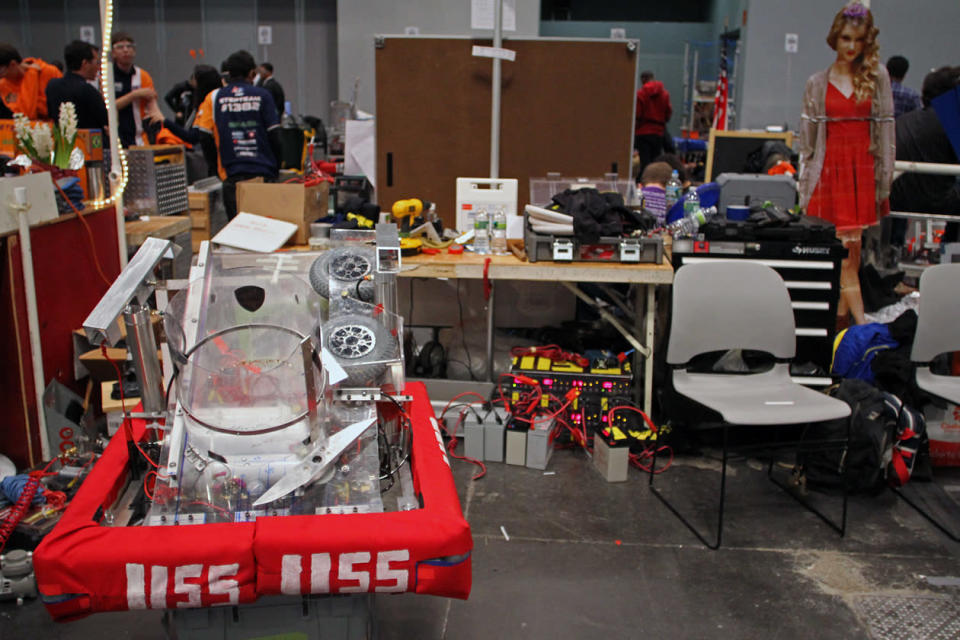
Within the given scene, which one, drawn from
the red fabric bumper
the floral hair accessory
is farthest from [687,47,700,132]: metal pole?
the red fabric bumper

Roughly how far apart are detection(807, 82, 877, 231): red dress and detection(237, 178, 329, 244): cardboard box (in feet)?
8.83

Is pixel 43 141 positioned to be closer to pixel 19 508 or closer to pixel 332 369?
pixel 19 508

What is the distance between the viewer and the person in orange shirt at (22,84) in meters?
5.13

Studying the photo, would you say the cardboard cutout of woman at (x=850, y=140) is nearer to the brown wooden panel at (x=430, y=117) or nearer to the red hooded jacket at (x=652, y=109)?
the brown wooden panel at (x=430, y=117)

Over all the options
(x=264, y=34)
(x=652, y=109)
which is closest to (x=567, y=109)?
(x=652, y=109)

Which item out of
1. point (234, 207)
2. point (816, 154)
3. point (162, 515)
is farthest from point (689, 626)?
point (234, 207)

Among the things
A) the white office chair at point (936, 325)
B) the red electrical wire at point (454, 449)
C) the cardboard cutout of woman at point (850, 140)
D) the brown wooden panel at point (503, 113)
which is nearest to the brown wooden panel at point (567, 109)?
the brown wooden panel at point (503, 113)

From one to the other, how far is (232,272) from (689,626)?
1622 mm

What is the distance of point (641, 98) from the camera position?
8508 mm

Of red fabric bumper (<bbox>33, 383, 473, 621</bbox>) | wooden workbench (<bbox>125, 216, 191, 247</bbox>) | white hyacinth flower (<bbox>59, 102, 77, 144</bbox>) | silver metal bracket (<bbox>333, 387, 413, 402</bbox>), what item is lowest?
red fabric bumper (<bbox>33, 383, 473, 621</bbox>)

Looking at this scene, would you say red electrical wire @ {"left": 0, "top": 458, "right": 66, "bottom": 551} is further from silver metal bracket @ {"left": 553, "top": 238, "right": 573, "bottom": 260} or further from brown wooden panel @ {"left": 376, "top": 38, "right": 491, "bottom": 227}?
brown wooden panel @ {"left": 376, "top": 38, "right": 491, "bottom": 227}

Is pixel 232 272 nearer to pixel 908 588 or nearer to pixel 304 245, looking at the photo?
pixel 304 245

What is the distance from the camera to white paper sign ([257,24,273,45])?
11.2 meters

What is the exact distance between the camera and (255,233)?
374cm
